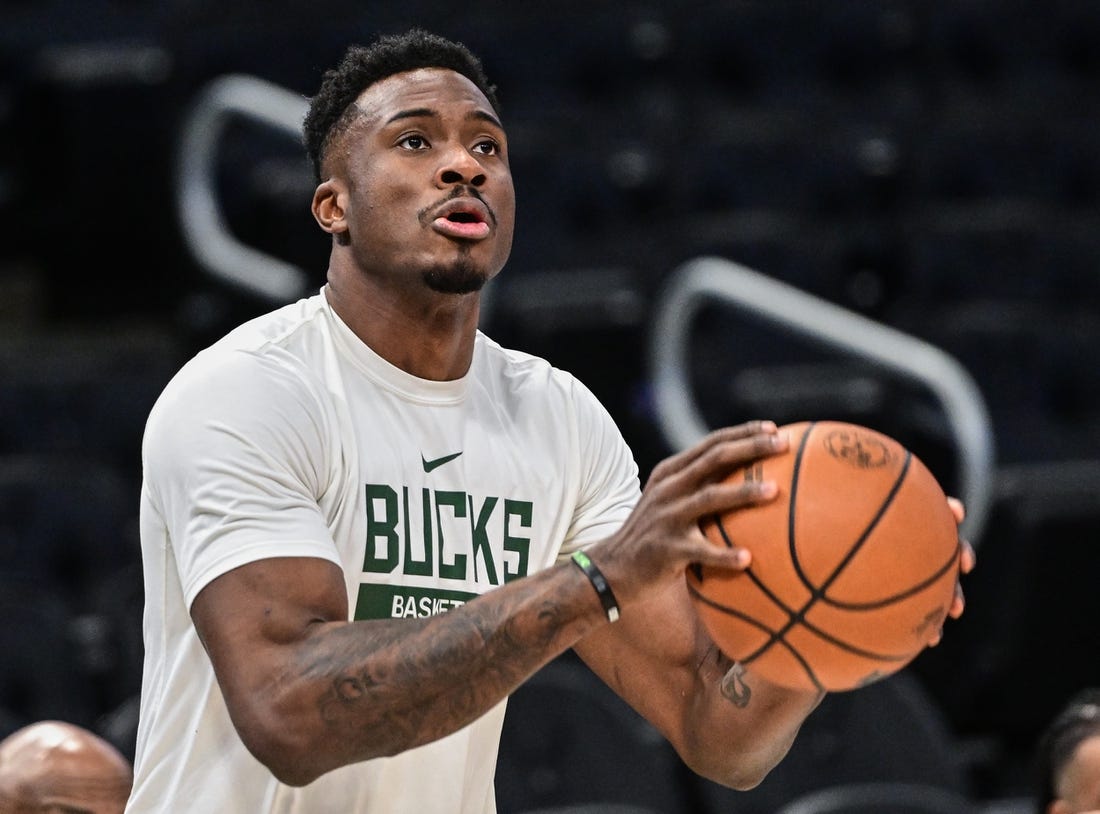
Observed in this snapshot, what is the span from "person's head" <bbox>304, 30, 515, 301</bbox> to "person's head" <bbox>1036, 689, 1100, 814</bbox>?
2.10m

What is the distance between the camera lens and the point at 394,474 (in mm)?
2963

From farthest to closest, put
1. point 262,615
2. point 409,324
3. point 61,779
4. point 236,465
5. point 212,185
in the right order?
point 212,185
point 61,779
point 409,324
point 236,465
point 262,615

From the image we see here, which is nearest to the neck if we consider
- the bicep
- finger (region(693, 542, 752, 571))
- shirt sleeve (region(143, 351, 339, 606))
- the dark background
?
shirt sleeve (region(143, 351, 339, 606))

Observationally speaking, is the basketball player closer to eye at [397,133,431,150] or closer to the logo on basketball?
eye at [397,133,431,150]

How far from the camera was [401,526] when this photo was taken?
2.94 m

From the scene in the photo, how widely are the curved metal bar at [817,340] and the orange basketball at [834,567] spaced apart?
10.1 feet

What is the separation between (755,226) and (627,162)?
704 millimetres

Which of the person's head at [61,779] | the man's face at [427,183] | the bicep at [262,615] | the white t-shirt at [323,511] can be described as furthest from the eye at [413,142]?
the person's head at [61,779]

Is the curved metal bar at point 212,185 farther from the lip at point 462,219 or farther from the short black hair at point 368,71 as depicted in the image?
the lip at point 462,219

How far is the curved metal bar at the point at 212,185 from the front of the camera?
6574 mm

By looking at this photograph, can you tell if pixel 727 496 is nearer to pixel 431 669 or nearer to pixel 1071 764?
pixel 431 669

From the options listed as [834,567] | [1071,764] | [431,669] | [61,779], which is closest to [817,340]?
[1071,764]

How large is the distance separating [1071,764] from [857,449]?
79.2 inches

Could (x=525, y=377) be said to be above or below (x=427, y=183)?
below
